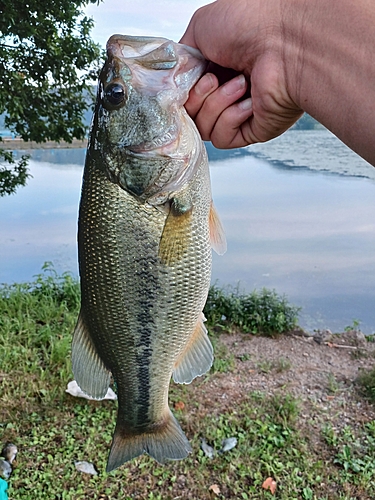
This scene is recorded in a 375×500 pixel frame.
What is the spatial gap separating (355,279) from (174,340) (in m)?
4.71

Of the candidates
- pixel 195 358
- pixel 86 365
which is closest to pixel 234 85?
pixel 195 358

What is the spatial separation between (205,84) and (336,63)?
0.41 m

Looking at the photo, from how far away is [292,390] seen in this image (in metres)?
3.93

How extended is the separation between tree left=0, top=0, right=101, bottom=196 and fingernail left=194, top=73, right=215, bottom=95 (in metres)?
2.98

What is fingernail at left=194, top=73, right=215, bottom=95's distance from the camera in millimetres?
1459

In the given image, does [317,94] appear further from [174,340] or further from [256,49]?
[174,340]

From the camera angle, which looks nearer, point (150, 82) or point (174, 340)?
point (150, 82)

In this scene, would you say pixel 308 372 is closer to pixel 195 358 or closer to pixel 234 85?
pixel 195 358

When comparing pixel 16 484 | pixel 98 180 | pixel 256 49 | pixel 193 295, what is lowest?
pixel 16 484

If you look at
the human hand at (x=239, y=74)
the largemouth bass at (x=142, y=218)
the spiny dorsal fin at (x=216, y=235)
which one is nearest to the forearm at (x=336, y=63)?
→ the human hand at (x=239, y=74)

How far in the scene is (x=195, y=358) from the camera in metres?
1.62

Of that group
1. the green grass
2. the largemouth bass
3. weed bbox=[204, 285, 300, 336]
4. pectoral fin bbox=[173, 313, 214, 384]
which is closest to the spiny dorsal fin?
the largemouth bass

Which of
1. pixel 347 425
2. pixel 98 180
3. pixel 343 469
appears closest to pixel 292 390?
pixel 347 425

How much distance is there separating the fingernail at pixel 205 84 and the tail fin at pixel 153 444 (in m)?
1.15
